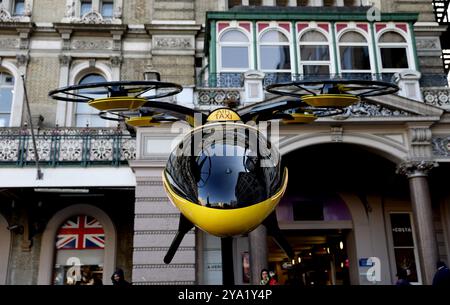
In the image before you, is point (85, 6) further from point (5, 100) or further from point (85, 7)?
point (5, 100)

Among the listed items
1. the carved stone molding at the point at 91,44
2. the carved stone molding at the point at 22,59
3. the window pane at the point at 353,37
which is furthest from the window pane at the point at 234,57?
the carved stone molding at the point at 22,59

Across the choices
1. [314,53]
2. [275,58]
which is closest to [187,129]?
[275,58]

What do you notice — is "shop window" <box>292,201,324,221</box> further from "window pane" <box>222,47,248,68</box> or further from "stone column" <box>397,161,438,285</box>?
"window pane" <box>222,47,248,68</box>

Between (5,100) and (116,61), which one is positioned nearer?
(5,100)

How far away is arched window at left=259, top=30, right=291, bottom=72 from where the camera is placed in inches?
584

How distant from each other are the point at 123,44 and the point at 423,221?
12368mm

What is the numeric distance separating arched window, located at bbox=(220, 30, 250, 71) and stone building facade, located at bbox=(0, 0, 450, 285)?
46mm

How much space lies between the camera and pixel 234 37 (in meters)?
15.0

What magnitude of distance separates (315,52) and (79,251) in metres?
10.3

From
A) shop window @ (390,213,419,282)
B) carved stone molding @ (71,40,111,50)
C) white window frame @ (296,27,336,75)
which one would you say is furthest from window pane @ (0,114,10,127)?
shop window @ (390,213,419,282)

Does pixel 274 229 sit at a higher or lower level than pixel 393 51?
lower
